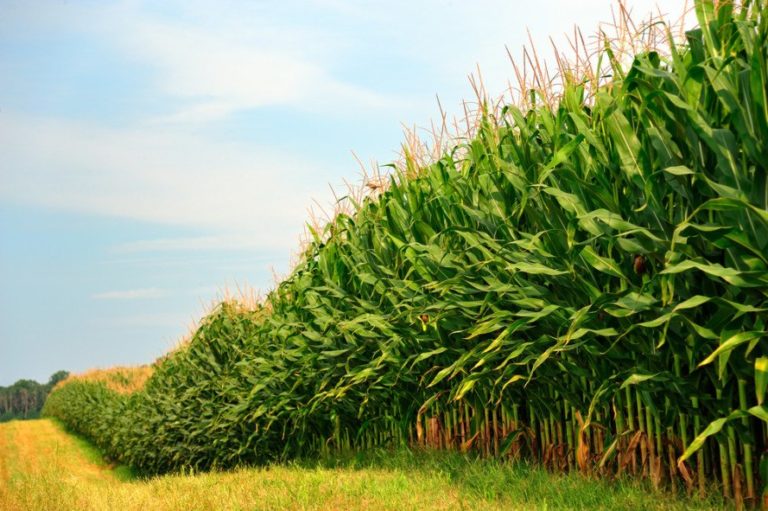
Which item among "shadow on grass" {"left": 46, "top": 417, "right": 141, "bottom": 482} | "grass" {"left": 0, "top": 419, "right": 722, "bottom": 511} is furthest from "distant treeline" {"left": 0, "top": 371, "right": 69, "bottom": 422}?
"grass" {"left": 0, "top": 419, "right": 722, "bottom": 511}

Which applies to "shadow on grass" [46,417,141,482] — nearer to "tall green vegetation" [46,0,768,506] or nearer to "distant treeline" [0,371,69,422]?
"tall green vegetation" [46,0,768,506]

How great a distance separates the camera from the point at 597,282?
4488 mm

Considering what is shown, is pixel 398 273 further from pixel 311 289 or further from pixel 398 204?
pixel 311 289

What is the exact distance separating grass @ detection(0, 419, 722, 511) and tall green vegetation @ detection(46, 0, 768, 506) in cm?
29

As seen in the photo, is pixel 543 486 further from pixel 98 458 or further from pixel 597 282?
pixel 98 458

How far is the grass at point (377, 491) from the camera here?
4305 mm

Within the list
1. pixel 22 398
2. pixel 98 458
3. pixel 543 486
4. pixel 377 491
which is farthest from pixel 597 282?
pixel 22 398

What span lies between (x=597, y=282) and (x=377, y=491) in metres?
2.17

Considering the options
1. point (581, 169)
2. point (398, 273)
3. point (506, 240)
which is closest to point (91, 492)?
point (398, 273)

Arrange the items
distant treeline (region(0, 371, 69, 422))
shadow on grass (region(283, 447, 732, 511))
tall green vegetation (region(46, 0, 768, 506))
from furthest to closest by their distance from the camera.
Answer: distant treeline (region(0, 371, 69, 422)) → shadow on grass (region(283, 447, 732, 511)) → tall green vegetation (region(46, 0, 768, 506))

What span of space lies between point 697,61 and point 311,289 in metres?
5.19

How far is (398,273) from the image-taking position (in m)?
6.98

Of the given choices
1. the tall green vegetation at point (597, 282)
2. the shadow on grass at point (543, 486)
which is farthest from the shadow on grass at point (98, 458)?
the shadow on grass at point (543, 486)

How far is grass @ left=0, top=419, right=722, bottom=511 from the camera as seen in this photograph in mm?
4305
